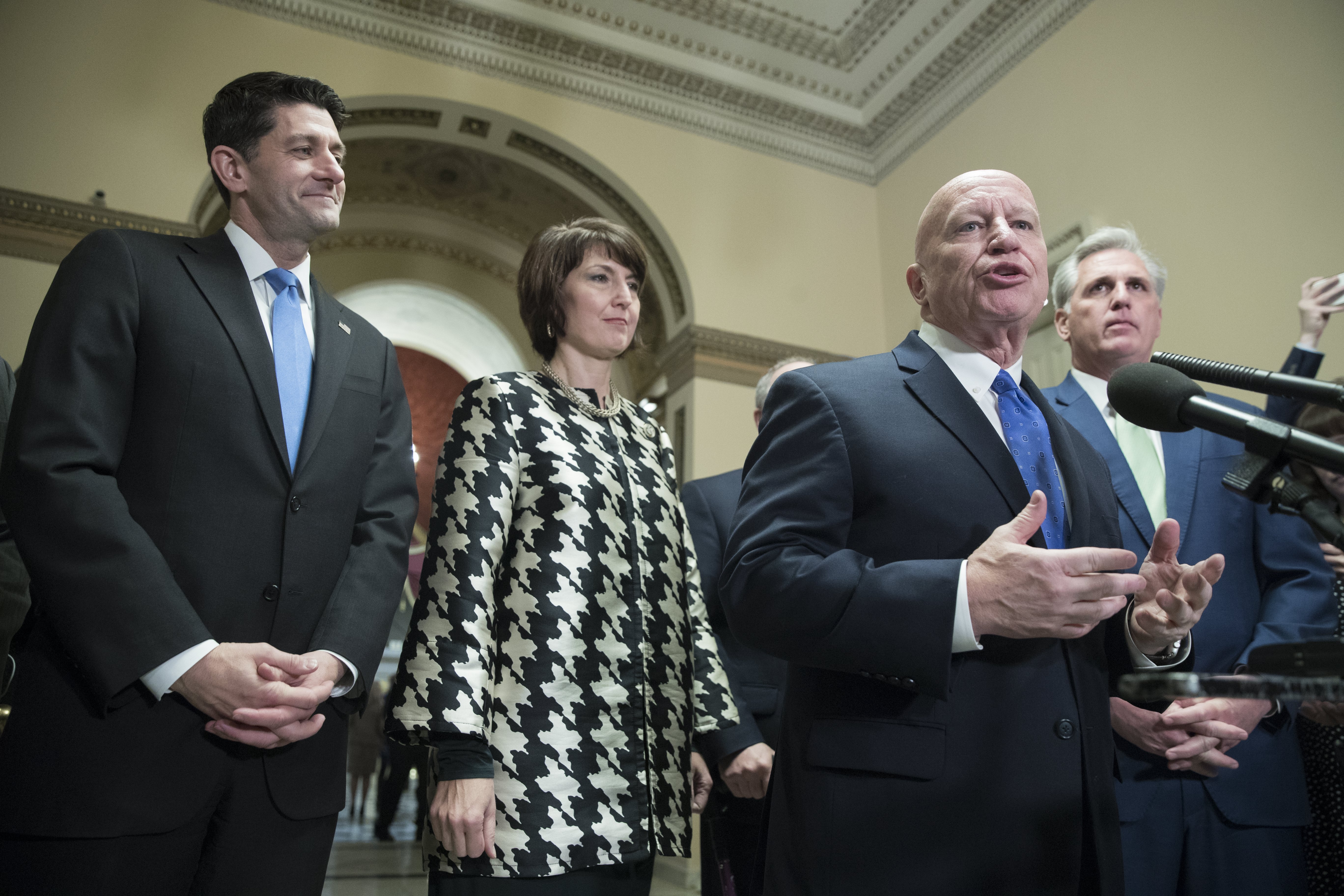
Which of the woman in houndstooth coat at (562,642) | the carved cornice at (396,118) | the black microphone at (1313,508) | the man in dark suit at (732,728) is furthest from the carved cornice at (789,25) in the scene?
the black microphone at (1313,508)

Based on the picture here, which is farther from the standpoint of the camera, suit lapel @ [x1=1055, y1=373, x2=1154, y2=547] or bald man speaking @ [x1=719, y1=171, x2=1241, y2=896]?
suit lapel @ [x1=1055, y1=373, x2=1154, y2=547]

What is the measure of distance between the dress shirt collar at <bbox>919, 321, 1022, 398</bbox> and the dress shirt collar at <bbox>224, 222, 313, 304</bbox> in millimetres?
1068

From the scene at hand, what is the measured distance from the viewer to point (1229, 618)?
1.75m

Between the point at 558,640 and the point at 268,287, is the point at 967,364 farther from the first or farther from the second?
the point at 268,287

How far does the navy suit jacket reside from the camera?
1593 mm

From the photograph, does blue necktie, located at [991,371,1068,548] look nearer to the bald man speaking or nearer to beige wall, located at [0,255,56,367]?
the bald man speaking

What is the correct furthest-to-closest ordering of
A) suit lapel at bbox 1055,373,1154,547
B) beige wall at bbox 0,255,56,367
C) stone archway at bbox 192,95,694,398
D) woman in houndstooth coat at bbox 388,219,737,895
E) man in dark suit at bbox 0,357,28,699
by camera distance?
stone archway at bbox 192,95,694,398
beige wall at bbox 0,255,56,367
suit lapel at bbox 1055,373,1154,547
man in dark suit at bbox 0,357,28,699
woman in houndstooth coat at bbox 388,219,737,895

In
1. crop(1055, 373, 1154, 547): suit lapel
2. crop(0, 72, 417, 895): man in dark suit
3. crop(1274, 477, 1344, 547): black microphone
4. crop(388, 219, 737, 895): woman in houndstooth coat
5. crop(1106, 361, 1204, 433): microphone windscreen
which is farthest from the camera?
crop(1055, 373, 1154, 547): suit lapel

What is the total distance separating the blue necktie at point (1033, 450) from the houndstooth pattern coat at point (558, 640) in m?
0.71

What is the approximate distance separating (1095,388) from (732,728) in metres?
1.21

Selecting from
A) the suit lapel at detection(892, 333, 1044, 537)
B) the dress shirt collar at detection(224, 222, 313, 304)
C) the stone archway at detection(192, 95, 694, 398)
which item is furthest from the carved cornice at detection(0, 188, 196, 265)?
the suit lapel at detection(892, 333, 1044, 537)

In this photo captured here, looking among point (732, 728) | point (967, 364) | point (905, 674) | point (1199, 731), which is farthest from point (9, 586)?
point (1199, 731)

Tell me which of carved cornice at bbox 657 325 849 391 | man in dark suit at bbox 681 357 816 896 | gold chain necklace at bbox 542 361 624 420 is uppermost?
carved cornice at bbox 657 325 849 391

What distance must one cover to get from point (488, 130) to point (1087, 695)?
6.40 m
